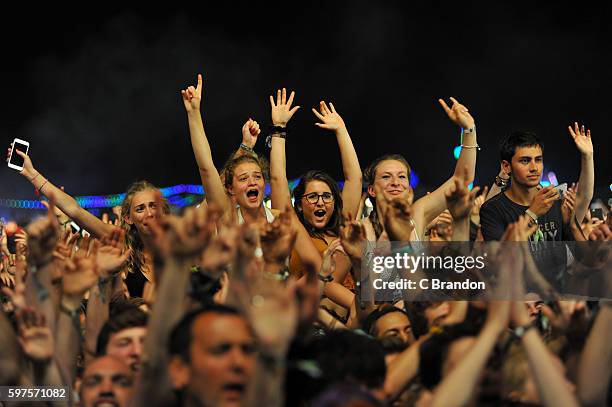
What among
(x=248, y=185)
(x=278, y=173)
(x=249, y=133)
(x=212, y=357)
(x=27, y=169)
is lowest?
(x=212, y=357)

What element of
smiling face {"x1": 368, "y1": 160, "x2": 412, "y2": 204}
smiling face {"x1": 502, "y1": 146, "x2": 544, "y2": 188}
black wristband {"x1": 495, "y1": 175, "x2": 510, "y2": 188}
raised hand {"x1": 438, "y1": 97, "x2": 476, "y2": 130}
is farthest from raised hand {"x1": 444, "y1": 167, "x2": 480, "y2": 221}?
black wristband {"x1": 495, "y1": 175, "x2": 510, "y2": 188}

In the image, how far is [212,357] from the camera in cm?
283

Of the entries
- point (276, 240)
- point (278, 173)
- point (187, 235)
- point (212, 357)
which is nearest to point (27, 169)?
point (278, 173)

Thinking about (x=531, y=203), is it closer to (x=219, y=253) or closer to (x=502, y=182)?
(x=502, y=182)

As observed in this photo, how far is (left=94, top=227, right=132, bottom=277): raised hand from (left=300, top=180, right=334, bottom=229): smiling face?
68.6 inches

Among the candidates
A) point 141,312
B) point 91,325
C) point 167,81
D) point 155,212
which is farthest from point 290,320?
point 167,81

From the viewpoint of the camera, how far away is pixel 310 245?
17.3ft

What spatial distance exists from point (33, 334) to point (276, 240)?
4.06ft

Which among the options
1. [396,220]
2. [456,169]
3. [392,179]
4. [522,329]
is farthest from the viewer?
[392,179]

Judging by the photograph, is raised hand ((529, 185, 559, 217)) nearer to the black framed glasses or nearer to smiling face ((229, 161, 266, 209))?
the black framed glasses

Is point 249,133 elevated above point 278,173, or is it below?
above

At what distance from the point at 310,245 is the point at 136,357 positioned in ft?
5.76

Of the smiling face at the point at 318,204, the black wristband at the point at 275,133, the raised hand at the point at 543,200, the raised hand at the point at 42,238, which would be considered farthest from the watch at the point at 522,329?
the black wristband at the point at 275,133

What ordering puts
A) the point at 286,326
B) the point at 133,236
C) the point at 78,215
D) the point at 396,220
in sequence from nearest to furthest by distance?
1. the point at 286,326
2. the point at 396,220
3. the point at 78,215
4. the point at 133,236
